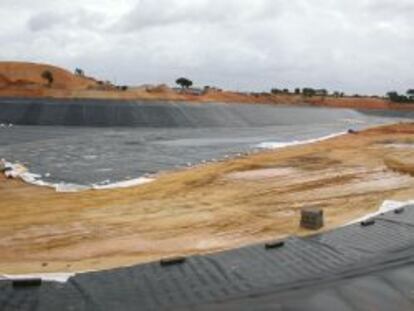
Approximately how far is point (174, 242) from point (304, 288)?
10.0ft

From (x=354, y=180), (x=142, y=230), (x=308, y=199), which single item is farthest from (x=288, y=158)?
(x=142, y=230)

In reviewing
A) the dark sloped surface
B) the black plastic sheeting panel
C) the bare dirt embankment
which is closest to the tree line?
the bare dirt embankment

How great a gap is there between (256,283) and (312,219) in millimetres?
2997

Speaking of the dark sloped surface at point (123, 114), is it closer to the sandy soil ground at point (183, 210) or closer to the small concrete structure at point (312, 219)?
the sandy soil ground at point (183, 210)

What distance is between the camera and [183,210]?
34.0ft

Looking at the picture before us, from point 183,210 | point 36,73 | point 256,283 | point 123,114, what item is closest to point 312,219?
point 183,210

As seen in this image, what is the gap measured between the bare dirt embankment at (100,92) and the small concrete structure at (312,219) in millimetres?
43185

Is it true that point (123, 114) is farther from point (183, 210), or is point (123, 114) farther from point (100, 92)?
point (183, 210)

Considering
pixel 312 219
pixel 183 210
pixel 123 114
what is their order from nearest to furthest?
1. pixel 312 219
2. pixel 183 210
3. pixel 123 114

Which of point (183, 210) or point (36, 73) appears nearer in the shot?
point (183, 210)

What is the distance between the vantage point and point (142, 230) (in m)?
8.91

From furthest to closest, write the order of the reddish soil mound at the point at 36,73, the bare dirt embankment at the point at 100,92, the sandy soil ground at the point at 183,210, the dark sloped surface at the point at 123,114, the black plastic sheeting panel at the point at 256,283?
the reddish soil mound at the point at 36,73, the bare dirt embankment at the point at 100,92, the dark sloped surface at the point at 123,114, the sandy soil ground at the point at 183,210, the black plastic sheeting panel at the point at 256,283

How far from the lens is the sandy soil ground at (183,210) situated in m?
7.82

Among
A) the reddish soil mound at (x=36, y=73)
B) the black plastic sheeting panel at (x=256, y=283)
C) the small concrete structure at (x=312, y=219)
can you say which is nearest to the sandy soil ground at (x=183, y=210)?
the small concrete structure at (x=312, y=219)
